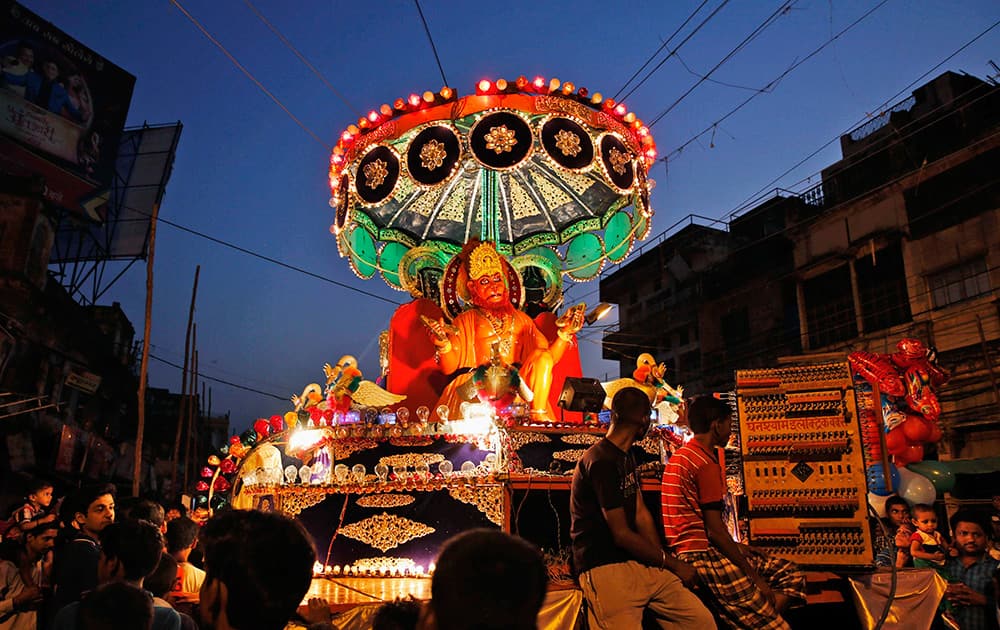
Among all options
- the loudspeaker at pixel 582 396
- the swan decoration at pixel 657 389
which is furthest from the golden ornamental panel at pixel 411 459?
the swan decoration at pixel 657 389

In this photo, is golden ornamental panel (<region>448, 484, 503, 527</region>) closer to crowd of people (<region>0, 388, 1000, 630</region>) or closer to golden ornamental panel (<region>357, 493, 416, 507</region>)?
golden ornamental panel (<region>357, 493, 416, 507</region>)

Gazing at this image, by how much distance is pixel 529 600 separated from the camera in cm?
177

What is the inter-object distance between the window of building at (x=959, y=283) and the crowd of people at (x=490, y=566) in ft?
49.6

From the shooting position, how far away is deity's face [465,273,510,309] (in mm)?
10258

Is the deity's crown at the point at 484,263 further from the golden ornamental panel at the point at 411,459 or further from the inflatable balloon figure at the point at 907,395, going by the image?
the inflatable balloon figure at the point at 907,395

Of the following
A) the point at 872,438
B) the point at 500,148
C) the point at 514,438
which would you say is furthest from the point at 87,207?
the point at 872,438

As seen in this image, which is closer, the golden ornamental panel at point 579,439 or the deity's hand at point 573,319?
the golden ornamental panel at point 579,439

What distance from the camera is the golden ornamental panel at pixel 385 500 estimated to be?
7750mm

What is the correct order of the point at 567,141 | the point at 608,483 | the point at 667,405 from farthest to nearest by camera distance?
the point at 567,141
the point at 667,405
the point at 608,483

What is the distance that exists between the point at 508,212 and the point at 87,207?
1753 centimetres

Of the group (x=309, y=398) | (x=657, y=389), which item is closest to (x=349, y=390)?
(x=309, y=398)

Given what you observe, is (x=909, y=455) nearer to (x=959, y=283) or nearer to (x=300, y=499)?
(x=300, y=499)

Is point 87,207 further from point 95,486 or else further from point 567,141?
point 95,486

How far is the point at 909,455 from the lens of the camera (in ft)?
35.8
